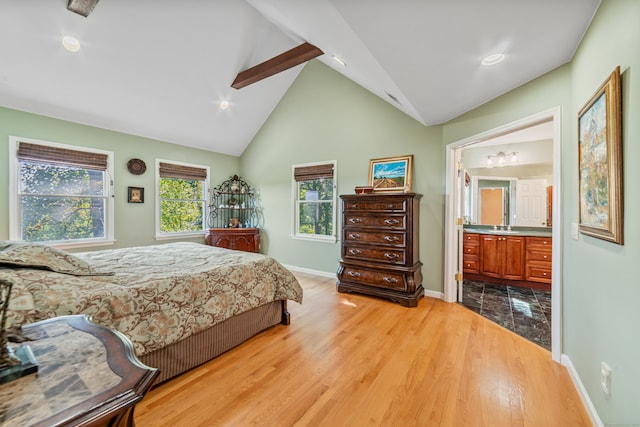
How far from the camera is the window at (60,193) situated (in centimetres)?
325

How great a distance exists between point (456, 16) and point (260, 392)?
8.53ft

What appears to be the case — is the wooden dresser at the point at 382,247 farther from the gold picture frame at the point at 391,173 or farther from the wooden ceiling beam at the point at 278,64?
the wooden ceiling beam at the point at 278,64

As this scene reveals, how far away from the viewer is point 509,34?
164 cm

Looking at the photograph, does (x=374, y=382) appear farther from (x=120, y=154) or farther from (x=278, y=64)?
(x=120, y=154)

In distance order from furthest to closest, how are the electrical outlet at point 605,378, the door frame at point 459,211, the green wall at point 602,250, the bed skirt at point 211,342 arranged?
the door frame at point 459,211 < the bed skirt at point 211,342 < the electrical outlet at point 605,378 < the green wall at point 602,250

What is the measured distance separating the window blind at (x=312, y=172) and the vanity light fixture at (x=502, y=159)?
2.93m

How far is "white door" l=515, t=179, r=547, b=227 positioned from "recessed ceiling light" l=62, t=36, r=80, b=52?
648 centimetres

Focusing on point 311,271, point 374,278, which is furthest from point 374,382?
point 311,271

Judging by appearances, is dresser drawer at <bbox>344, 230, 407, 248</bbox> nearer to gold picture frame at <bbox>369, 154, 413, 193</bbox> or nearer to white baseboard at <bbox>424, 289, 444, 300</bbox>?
gold picture frame at <bbox>369, 154, 413, 193</bbox>

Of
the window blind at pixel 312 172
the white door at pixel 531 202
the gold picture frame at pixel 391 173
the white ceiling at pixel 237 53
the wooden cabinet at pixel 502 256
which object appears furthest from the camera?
the window blind at pixel 312 172

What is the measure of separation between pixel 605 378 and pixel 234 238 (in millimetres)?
4823

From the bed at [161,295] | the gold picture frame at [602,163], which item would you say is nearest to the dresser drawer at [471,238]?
the gold picture frame at [602,163]

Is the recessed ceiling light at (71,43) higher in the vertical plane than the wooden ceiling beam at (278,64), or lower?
lower

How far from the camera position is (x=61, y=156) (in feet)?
11.5
